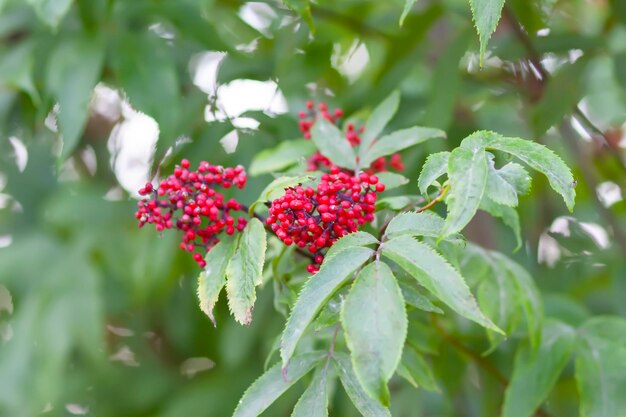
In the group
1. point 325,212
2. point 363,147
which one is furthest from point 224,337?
point 325,212

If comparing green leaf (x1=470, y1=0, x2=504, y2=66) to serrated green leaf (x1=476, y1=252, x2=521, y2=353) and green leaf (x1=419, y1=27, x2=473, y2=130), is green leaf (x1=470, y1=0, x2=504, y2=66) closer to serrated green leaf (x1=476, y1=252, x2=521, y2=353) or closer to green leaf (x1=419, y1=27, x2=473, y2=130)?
serrated green leaf (x1=476, y1=252, x2=521, y2=353)

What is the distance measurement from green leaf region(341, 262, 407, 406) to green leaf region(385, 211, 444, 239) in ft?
0.20

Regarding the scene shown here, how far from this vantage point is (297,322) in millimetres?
599

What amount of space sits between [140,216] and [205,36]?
492 millimetres

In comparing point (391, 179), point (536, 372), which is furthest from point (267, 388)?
point (536, 372)

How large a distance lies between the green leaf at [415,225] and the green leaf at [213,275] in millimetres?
138

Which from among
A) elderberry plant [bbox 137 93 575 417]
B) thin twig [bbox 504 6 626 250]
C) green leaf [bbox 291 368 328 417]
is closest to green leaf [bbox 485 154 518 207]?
elderberry plant [bbox 137 93 575 417]

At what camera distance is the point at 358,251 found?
0.63 meters

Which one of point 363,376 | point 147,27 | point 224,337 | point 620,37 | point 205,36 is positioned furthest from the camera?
point 620,37

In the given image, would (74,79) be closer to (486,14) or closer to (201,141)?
(201,141)

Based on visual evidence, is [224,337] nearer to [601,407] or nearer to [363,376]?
[601,407]

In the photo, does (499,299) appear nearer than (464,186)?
No

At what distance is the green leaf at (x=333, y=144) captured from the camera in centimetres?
89

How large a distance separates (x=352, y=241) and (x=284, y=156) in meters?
0.35
